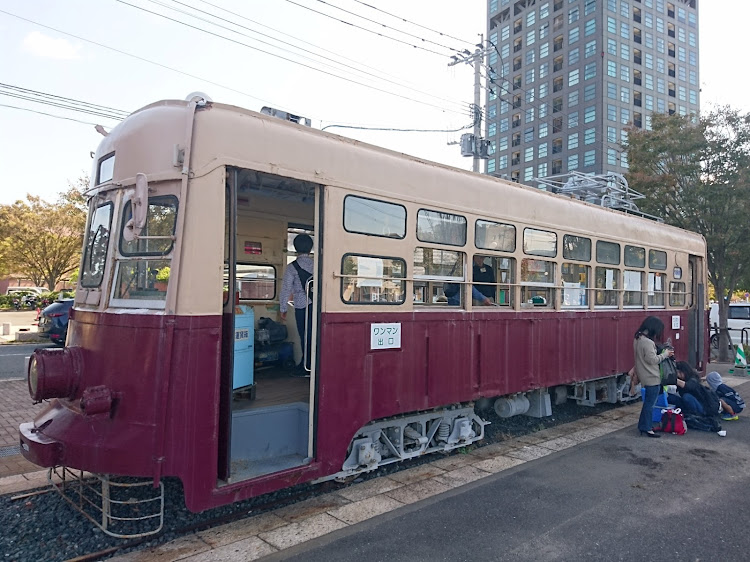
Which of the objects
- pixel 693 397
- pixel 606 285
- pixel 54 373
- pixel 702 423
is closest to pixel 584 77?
pixel 606 285

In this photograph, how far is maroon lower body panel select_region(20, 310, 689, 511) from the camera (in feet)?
12.5

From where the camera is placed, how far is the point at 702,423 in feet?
25.6

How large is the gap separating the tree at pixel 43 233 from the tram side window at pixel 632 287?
2879cm

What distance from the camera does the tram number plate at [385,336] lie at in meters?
5.04

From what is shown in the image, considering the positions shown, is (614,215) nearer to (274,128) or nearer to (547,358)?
(547,358)

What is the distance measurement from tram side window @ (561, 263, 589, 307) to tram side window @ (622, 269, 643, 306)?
4.22 feet

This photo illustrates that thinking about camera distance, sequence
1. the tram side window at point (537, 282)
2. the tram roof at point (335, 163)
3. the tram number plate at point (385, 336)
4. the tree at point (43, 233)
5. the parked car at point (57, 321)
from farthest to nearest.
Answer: the tree at point (43, 233) → the parked car at point (57, 321) → the tram side window at point (537, 282) → the tram number plate at point (385, 336) → the tram roof at point (335, 163)

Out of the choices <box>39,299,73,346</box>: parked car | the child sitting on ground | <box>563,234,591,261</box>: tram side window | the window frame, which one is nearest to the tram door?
the window frame

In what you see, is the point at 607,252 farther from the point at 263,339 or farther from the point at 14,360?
the point at 14,360

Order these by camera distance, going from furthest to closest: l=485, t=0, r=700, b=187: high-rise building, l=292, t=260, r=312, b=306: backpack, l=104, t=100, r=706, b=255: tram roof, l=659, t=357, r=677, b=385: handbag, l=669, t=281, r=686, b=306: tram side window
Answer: l=485, t=0, r=700, b=187: high-rise building < l=669, t=281, r=686, b=306: tram side window < l=659, t=357, r=677, b=385: handbag < l=292, t=260, r=312, b=306: backpack < l=104, t=100, r=706, b=255: tram roof

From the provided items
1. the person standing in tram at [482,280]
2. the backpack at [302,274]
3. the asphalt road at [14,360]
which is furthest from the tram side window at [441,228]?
the asphalt road at [14,360]

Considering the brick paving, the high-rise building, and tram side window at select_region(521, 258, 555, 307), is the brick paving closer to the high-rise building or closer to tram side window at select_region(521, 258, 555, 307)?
tram side window at select_region(521, 258, 555, 307)

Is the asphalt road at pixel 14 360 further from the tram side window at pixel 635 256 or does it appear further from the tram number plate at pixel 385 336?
the tram side window at pixel 635 256

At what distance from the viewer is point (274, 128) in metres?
4.44
